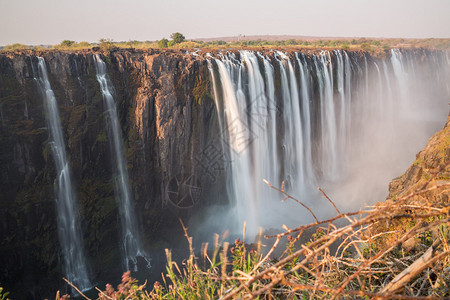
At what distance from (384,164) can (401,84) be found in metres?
12.5

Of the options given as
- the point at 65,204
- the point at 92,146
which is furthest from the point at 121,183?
the point at 65,204

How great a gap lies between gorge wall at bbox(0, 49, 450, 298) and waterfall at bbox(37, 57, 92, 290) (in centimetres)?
23

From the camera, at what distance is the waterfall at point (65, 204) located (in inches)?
488

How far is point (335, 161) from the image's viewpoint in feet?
74.0

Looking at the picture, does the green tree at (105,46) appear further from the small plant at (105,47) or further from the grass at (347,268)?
the grass at (347,268)

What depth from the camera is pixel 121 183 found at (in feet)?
47.4

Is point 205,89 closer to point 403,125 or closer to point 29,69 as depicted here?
point 29,69

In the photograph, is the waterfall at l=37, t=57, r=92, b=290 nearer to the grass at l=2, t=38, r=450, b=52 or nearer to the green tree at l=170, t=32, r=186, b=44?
the grass at l=2, t=38, r=450, b=52

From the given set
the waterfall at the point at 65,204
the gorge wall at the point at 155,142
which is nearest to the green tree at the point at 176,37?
the gorge wall at the point at 155,142

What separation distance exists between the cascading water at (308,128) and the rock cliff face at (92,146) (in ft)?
6.77

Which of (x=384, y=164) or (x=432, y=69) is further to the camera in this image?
(x=432, y=69)

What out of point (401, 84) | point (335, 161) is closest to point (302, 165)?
point (335, 161)

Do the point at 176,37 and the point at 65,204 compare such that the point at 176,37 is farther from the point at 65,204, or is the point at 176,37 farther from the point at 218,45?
the point at 65,204

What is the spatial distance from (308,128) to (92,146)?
1334cm
